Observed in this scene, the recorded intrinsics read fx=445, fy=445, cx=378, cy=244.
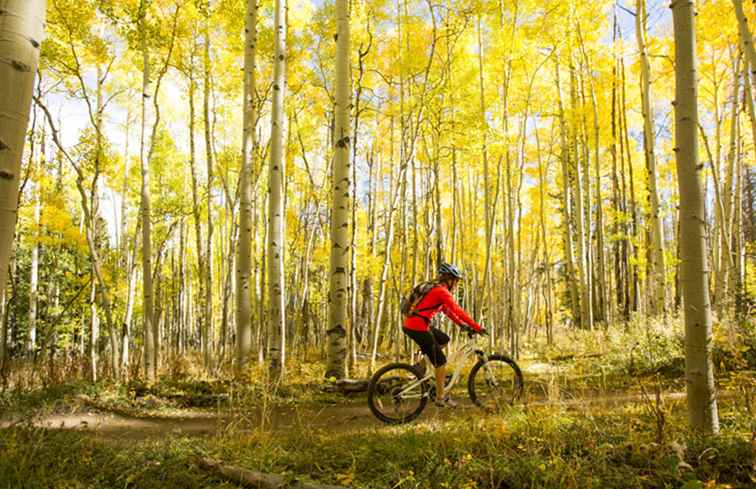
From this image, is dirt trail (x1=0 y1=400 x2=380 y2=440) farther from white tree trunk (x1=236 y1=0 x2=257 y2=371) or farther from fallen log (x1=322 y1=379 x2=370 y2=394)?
white tree trunk (x1=236 y1=0 x2=257 y2=371)

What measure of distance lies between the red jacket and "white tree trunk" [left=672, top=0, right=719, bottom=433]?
222 centimetres

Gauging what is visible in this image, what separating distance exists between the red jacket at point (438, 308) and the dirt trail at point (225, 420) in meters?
0.97

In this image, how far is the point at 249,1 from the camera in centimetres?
765

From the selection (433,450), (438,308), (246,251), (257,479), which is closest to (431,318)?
(438,308)

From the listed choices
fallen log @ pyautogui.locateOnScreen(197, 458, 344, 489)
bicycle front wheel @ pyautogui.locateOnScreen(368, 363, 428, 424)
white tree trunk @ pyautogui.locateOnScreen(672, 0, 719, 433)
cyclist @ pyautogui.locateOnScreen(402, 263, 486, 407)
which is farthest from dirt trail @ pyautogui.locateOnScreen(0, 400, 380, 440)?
white tree trunk @ pyautogui.locateOnScreen(672, 0, 719, 433)

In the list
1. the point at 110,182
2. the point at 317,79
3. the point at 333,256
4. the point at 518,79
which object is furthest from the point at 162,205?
the point at 518,79

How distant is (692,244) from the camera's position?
3.07 m

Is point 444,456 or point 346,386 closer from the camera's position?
point 444,456

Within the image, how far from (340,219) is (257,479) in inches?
181

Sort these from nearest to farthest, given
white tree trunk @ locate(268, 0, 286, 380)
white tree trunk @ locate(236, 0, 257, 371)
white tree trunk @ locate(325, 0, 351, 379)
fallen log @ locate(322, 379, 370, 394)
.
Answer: fallen log @ locate(322, 379, 370, 394), white tree trunk @ locate(325, 0, 351, 379), white tree trunk @ locate(268, 0, 286, 380), white tree trunk @ locate(236, 0, 257, 371)

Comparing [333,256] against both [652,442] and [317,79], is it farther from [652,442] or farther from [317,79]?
[317,79]

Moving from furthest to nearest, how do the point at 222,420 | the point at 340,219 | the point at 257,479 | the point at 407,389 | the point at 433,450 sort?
the point at 340,219, the point at 407,389, the point at 222,420, the point at 433,450, the point at 257,479

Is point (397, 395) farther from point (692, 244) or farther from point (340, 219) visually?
point (692, 244)

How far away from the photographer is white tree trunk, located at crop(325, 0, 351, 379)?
707 centimetres
